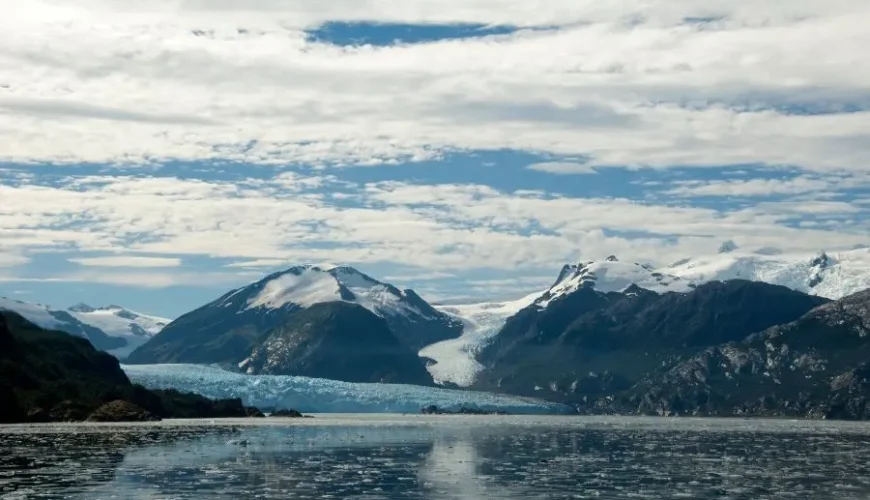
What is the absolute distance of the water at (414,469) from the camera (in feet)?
266

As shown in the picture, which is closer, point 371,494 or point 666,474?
point 371,494

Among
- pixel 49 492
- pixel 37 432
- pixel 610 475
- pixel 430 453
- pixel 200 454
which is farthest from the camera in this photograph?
pixel 37 432

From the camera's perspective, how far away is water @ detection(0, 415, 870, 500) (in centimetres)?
8094

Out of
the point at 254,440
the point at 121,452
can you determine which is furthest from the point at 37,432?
the point at 121,452

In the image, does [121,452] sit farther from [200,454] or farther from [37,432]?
[37,432]

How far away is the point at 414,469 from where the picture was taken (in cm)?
10325

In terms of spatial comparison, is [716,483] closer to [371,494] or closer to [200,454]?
[371,494]

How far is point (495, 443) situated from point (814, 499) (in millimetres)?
81629

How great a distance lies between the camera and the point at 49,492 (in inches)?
3044

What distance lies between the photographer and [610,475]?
3834 inches

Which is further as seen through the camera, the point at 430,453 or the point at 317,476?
the point at 430,453

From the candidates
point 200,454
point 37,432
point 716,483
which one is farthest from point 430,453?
point 37,432

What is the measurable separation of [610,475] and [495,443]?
198 ft

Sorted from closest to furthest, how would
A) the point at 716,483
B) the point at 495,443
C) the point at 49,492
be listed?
the point at 49,492 → the point at 716,483 → the point at 495,443
